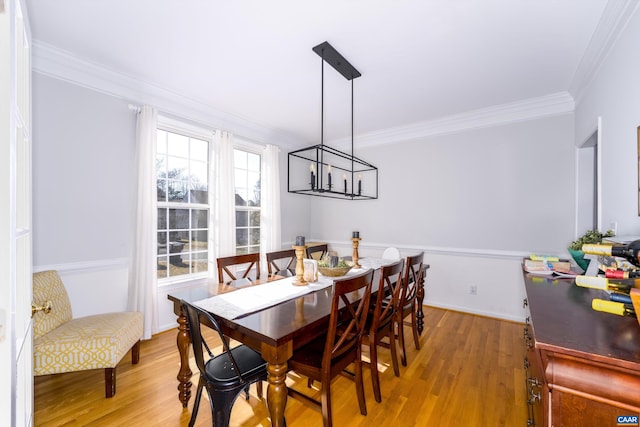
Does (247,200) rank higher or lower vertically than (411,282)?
higher

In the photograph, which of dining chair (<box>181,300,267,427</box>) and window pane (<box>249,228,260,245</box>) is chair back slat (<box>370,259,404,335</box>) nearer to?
dining chair (<box>181,300,267,427</box>)

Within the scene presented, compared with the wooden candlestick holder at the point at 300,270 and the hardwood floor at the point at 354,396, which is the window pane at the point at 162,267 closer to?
the hardwood floor at the point at 354,396

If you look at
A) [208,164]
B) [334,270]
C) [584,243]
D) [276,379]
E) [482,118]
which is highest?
[482,118]

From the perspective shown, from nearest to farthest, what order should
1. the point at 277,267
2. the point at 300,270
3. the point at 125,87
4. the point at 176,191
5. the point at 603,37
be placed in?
the point at 603,37 → the point at 300,270 → the point at 125,87 → the point at 277,267 → the point at 176,191

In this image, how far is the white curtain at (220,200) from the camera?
11.2 feet

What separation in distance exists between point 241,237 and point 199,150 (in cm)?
132

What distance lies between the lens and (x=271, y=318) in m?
1.47

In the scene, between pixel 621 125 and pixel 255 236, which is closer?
pixel 621 125

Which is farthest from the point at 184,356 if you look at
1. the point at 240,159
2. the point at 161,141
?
the point at 240,159

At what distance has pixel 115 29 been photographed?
1984 millimetres

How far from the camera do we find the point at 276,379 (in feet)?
4.30

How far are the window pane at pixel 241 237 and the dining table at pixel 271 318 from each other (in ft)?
5.93

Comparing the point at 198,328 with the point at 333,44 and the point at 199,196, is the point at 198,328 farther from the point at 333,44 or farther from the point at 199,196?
the point at 199,196

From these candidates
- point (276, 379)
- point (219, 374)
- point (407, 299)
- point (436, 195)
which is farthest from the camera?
point (436, 195)
